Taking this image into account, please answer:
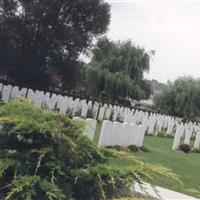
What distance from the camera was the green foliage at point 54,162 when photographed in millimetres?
4047

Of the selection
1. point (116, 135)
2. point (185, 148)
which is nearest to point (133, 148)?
point (116, 135)

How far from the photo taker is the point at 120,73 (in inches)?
1549

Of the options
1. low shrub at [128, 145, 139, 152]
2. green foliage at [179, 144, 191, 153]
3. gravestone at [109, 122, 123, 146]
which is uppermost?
gravestone at [109, 122, 123, 146]

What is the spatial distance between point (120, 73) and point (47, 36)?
11.4 metres

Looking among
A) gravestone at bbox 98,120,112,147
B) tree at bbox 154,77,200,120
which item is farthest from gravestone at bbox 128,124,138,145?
tree at bbox 154,77,200,120

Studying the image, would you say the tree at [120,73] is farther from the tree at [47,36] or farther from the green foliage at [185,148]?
the green foliage at [185,148]

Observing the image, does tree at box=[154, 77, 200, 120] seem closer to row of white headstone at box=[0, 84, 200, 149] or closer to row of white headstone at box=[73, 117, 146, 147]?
row of white headstone at box=[0, 84, 200, 149]

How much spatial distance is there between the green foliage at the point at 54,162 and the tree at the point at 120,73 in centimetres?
3385

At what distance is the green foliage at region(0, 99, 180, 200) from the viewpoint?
4.05m

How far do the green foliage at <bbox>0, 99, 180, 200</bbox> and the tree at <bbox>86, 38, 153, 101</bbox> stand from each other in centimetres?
3385

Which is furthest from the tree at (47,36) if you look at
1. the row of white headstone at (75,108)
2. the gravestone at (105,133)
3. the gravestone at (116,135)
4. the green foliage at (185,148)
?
the gravestone at (105,133)

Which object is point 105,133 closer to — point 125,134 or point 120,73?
point 125,134

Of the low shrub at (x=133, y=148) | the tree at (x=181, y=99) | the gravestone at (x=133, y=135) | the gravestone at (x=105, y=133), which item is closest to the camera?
the gravestone at (x=105, y=133)

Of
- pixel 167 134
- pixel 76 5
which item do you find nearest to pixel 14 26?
pixel 76 5
